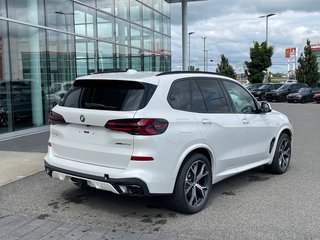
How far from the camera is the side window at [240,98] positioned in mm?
5853

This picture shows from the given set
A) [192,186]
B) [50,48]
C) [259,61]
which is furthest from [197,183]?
[259,61]

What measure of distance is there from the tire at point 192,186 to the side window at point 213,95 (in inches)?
30.1

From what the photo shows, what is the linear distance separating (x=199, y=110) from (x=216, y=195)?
1.40 metres

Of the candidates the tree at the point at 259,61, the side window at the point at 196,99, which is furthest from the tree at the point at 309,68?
the side window at the point at 196,99

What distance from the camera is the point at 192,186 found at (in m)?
4.87

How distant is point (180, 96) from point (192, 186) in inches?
44.8

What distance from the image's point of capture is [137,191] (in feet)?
14.2

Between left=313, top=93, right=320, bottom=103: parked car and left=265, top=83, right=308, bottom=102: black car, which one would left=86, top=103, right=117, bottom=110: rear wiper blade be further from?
left=265, top=83, right=308, bottom=102: black car

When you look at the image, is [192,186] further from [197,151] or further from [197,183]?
[197,151]

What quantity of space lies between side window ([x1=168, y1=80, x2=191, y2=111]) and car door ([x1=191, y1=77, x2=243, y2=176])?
0.10 meters

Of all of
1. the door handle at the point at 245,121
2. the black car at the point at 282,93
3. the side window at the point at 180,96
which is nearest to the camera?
the side window at the point at 180,96

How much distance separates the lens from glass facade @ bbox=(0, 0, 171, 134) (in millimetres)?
11867

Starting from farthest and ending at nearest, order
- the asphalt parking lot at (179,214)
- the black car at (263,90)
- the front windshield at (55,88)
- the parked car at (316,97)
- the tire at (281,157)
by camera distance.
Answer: the black car at (263,90) → the parked car at (316,97) → the front windshield at (55,88) → the tire at (281,157) → the asphalt parking lot at (179,214)

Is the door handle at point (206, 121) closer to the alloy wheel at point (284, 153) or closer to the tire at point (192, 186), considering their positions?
the tire at point (192, 186)
